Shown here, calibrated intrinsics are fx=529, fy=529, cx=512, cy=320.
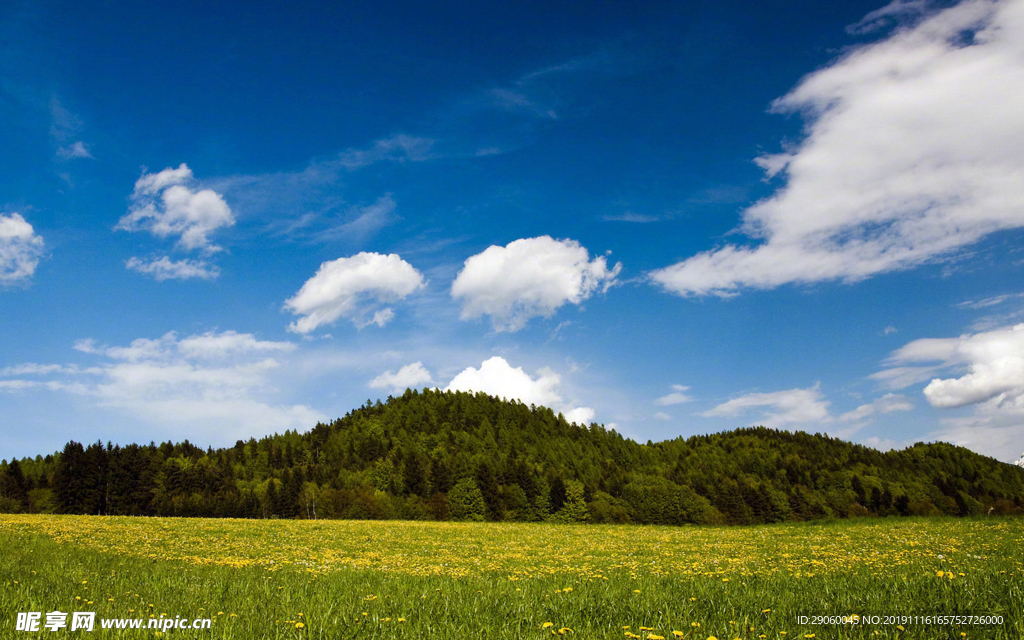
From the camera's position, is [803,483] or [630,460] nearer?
[803,483]

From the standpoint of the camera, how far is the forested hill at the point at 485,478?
98.6 m

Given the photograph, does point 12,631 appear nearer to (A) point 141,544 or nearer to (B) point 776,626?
(B) point 776,626

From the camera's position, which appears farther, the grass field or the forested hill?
the forested hill

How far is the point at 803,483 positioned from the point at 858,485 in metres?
15.2

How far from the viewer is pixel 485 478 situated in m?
106

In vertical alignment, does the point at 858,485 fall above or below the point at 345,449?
below

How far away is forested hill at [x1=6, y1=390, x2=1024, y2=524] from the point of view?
9862 centimetres

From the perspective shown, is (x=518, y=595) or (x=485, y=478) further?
(x=485, y=478)

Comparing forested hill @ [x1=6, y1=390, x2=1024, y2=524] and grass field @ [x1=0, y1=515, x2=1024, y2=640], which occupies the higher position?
grass field @ [x1=0, y1=515, x2=1024, y2=640]

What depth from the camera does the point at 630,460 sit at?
176875 millimetres

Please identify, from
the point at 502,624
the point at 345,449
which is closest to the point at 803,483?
the point at 345,449

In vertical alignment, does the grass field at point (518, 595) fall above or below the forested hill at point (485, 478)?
above

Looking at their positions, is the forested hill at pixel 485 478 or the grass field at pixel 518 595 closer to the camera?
the grass field at pixel 518 595

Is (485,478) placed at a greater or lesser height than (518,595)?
lesser
